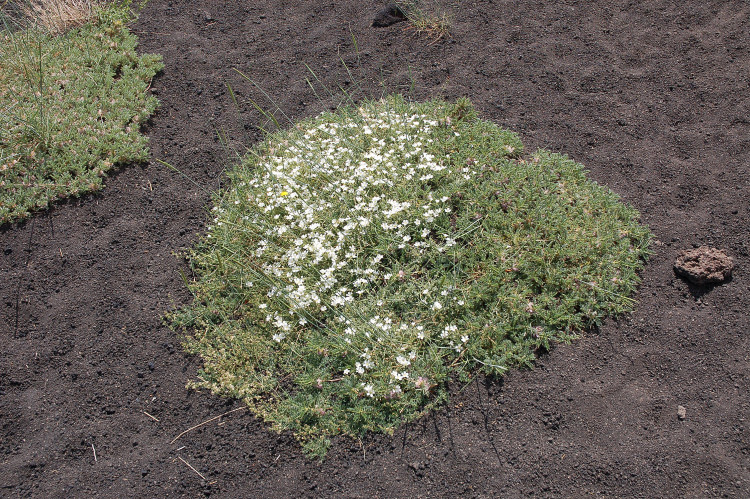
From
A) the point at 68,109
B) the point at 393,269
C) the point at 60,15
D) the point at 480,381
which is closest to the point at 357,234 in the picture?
the point at 393,269

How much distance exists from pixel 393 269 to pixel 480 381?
92cm

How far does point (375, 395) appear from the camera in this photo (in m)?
3.03

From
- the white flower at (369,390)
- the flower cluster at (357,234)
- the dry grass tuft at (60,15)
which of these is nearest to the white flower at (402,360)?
the flower cluster at (357,234)

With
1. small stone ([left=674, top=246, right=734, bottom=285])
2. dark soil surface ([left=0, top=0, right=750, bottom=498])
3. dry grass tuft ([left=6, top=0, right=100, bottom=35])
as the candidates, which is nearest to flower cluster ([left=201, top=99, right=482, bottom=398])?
dark soil surface ([left=0, top=0, right=750, bottom=498])

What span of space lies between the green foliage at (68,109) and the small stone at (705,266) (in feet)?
14.1

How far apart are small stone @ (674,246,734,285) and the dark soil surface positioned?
0.27 feet

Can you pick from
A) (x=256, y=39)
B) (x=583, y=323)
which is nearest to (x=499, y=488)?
(x=583, y=323)

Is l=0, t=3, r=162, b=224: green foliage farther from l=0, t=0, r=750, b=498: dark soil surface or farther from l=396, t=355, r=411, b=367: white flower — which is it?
l=396, t=355, r=411, b=367: white flower

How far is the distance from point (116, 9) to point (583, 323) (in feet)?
19.1

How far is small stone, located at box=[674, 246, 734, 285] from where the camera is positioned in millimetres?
3229

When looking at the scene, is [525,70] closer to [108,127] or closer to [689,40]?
[689,40]

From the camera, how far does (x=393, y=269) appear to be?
351cm

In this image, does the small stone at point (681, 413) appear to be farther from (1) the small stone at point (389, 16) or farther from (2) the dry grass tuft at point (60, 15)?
(2) the dry grass tuft at point (60, 15)

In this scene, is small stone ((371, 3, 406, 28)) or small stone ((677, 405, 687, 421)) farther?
small stone ((371, 3, 406, 28))
